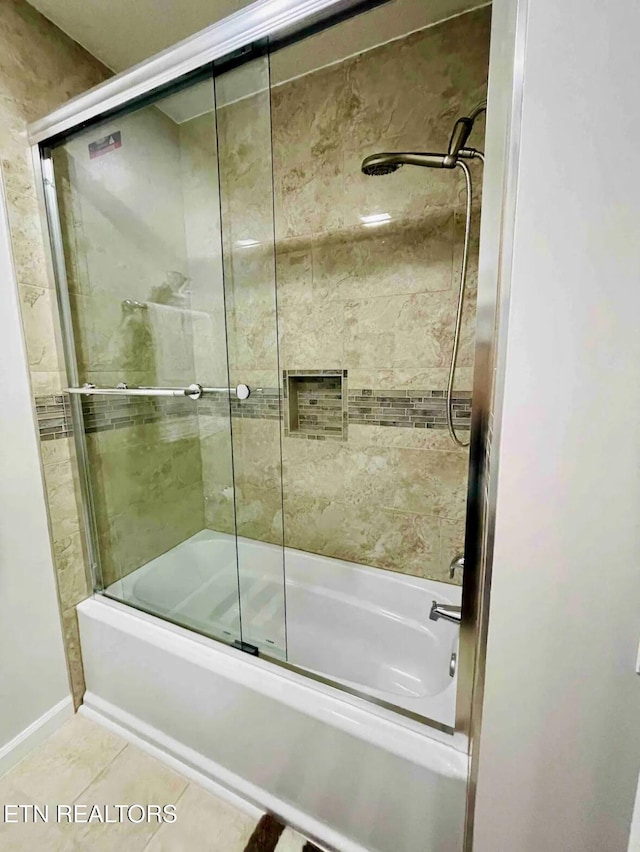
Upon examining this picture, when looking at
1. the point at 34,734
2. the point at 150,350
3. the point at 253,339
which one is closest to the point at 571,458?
the point at 253,339

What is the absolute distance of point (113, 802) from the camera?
1.01 m

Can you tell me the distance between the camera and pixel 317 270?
55.4 inches

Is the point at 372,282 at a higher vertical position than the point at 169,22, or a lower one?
lower

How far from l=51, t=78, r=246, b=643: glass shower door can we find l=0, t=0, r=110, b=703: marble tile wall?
0.23ft

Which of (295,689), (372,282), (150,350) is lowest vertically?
(295,689)

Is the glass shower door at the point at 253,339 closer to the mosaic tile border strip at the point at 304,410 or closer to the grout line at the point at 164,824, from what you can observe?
the mosaic tile border strip at the point at 304,410

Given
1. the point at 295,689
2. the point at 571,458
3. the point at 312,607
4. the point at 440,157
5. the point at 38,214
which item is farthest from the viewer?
the point at 312,607

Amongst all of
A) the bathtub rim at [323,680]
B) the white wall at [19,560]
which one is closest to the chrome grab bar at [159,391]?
the white wall at [19,560]

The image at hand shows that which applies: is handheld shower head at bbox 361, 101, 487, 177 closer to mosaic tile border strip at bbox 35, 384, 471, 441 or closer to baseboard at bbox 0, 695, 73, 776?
mosaic tile border strip at bbox 35, 384, 471, 441

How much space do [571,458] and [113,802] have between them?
154 centimetres

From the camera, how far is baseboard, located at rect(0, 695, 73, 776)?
1.09m

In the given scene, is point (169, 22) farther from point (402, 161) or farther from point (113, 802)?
point (113, 802)

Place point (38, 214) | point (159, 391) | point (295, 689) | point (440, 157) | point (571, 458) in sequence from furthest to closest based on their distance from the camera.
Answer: point (159, 391), point (38, 214), point (440, 157), point (295, 689), point (571, 458)

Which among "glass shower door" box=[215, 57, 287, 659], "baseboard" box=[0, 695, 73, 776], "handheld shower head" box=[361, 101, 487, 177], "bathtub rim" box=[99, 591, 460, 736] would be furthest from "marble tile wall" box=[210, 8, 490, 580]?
"baseboard" box=[0, 695, 73, 776]
